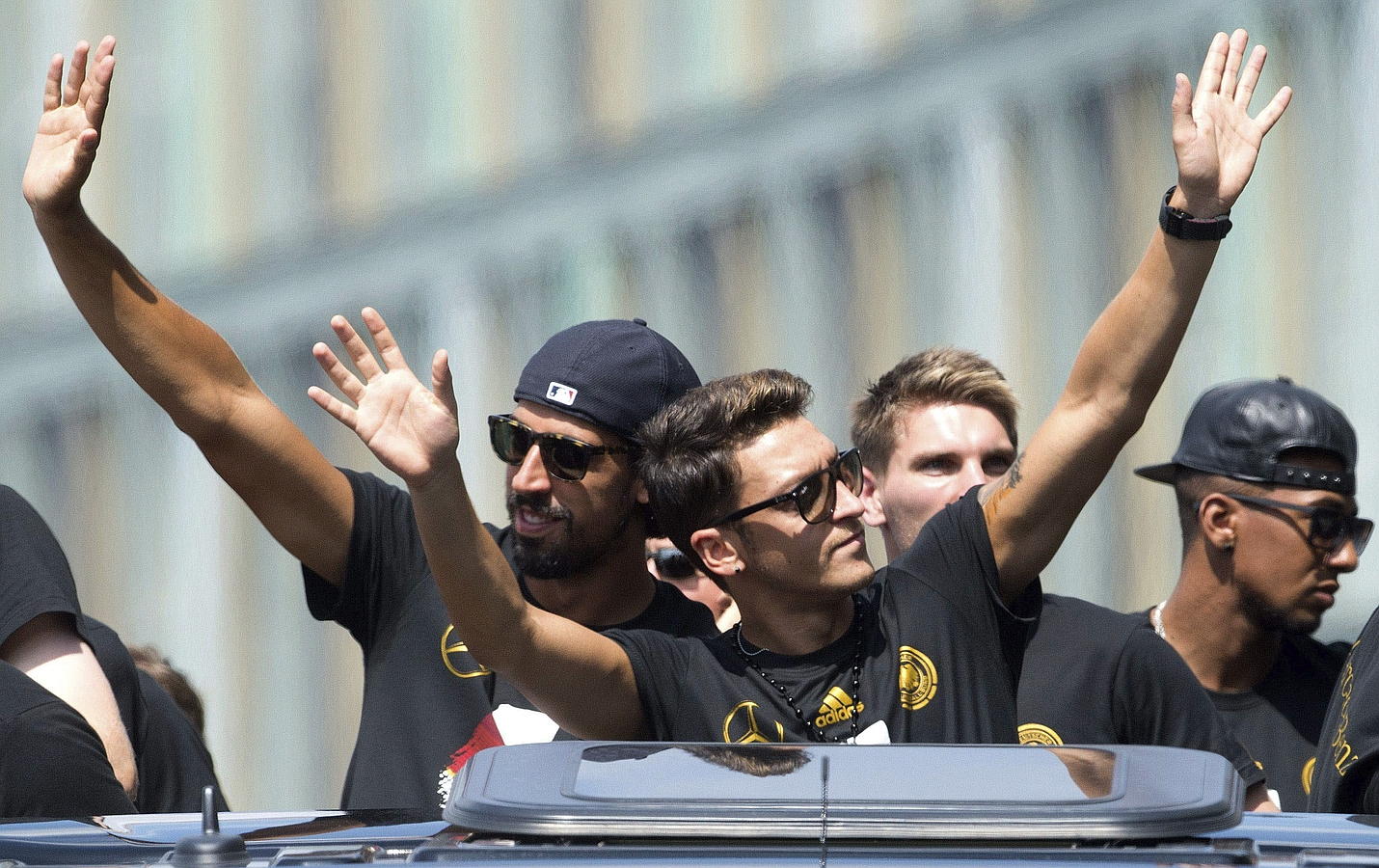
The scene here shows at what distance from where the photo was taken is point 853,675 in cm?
252

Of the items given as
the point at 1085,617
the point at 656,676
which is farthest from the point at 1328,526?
the point at 656,676

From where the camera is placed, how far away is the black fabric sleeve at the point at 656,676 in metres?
2.50

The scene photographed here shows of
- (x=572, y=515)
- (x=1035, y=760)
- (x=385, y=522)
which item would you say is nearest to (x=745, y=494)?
(x=572, y=515)

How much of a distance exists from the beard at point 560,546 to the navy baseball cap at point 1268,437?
1.54m

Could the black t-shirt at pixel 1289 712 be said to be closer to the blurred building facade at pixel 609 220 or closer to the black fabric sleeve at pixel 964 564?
the black fabric sleeve at pixel 964 564

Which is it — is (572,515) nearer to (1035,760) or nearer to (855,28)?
(1035,760)

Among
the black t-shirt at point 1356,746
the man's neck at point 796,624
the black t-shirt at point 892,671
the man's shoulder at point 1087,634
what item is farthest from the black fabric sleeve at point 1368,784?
the man's neck at point 796,624

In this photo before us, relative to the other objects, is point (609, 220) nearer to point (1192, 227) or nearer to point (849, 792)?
point (1192, 227)

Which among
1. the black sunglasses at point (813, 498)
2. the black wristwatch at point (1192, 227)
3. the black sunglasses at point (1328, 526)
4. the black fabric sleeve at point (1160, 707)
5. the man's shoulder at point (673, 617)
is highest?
the black wristwatch at point (1192, 227)

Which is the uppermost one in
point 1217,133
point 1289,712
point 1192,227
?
point 1217,133

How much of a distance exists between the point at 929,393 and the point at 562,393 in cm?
85

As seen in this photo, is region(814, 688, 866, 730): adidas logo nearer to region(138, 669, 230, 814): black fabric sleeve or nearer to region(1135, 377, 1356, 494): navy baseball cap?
region(138, 669, 230, 814): black fabric sleeve

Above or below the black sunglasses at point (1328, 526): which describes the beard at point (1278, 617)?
below

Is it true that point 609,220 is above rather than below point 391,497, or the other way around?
above
